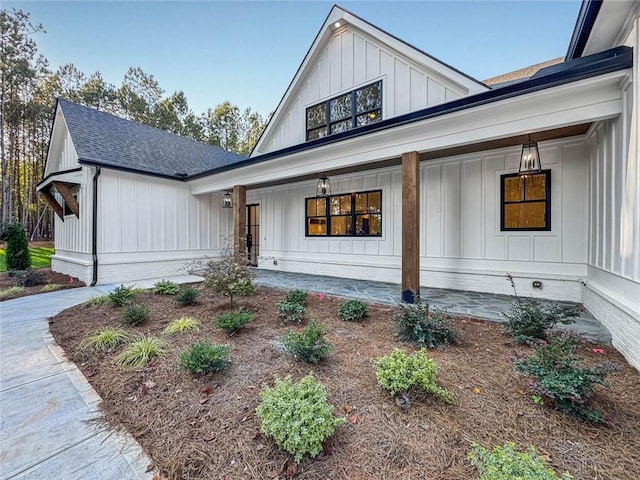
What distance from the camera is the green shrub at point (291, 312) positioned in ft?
14.2

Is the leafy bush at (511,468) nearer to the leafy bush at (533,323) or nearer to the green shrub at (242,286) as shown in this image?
the leafy bush at (533,323)

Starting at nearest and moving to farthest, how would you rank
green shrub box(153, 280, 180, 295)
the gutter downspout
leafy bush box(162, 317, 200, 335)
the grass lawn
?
leafy bush box(162, 317, 200, 335) < green shrub box(153, 280, 180, 295) < the gutter downspout < the grass lawn

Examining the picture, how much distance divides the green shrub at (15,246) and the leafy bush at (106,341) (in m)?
9.11

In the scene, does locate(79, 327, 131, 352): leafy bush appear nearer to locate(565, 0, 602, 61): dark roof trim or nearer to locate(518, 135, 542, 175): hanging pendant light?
locate(518, 135, 542, 175): hanging pendant light

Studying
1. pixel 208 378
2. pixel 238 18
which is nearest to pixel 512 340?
pixel 208 378

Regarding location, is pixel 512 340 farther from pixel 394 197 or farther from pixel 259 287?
pixel 259 287

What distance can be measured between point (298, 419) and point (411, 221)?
12.7 feet

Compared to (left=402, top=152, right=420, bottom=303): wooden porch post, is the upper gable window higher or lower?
higher

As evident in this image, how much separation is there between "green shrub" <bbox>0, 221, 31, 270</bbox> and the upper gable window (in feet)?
34.7

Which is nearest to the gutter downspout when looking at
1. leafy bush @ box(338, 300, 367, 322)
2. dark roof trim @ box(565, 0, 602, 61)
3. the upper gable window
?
the upper gable window

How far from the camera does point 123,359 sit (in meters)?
3.21

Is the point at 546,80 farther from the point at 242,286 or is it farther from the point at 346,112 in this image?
the point at 242,286

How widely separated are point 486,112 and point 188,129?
83.4ft

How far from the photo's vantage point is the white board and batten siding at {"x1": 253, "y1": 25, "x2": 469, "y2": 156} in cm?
667
